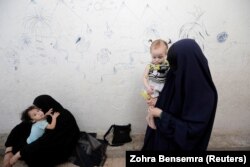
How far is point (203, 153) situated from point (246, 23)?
1.81 meters

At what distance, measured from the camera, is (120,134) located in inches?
114

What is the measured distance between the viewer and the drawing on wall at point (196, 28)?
2.65 metres

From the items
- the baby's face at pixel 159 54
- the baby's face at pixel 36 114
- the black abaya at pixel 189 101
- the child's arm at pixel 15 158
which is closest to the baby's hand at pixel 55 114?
the baby's face at pixel 36 114

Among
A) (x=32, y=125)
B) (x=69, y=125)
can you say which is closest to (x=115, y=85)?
(x=69, y=125)

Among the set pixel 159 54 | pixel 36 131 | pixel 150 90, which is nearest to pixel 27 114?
pixel 36 131

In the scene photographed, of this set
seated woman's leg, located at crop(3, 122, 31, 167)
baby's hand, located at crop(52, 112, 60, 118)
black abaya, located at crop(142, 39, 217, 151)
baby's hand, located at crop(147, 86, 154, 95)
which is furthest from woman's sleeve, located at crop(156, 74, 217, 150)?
seated woman's leg, located at crop(3, 122, 31, 167)

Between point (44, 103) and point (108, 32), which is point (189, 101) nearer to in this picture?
point (108, 32)

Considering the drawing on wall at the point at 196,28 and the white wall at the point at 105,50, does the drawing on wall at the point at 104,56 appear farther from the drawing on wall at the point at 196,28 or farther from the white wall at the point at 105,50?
the drawing on wall at the point at 196,28

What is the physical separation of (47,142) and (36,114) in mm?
323

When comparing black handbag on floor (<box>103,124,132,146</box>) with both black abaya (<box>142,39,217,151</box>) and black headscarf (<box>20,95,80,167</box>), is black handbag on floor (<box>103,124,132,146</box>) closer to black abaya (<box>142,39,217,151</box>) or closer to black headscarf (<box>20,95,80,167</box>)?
black headscarf (<box>20,95,80,167</box>)

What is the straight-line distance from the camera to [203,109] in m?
1.41

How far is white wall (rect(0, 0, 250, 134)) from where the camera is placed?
263cm

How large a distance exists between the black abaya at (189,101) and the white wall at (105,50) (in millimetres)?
1258

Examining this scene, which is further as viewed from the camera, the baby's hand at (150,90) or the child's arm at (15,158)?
the child's arm at (15,158)
